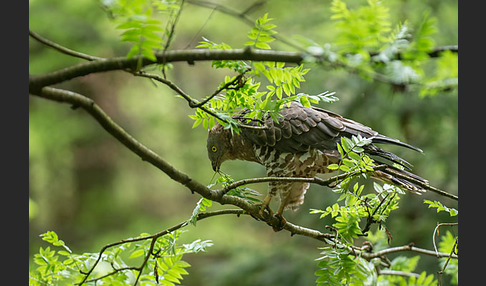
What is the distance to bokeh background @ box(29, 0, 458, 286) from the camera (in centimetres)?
555

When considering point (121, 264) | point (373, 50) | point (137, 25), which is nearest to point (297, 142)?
point (121, 264)

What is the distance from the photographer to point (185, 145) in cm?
834

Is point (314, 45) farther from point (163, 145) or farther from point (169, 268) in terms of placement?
point (163, 145)

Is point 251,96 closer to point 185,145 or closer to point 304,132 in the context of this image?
point 304,132

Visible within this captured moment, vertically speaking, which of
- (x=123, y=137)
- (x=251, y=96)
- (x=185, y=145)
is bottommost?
(x=123, y=137)

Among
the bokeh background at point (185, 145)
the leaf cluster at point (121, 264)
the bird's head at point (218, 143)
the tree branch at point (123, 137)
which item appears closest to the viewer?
the tree branch at point (123, 137)

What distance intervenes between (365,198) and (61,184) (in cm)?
890

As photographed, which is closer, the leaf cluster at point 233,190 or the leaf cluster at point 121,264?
the leaf cluster at point 121,264

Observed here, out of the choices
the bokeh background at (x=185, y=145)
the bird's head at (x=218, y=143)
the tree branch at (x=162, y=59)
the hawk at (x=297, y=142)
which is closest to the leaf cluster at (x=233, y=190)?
the hawk at (x=297, y=142)

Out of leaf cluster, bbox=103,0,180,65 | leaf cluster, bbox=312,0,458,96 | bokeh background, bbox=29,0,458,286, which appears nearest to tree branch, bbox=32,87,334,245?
leaf cluster, bbox=103,0,180,65

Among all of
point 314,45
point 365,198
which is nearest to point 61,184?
point 365,198

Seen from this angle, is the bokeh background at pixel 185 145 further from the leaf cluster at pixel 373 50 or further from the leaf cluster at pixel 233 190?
the leaf cluster at pixel 373 50

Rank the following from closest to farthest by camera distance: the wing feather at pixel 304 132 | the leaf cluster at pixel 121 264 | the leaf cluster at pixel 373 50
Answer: the leaf cluster at pixel 373 50
the leaf cluster at pixel 121 264
the wing feather at pixel 304 132

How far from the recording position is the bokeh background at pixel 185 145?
218 inches
